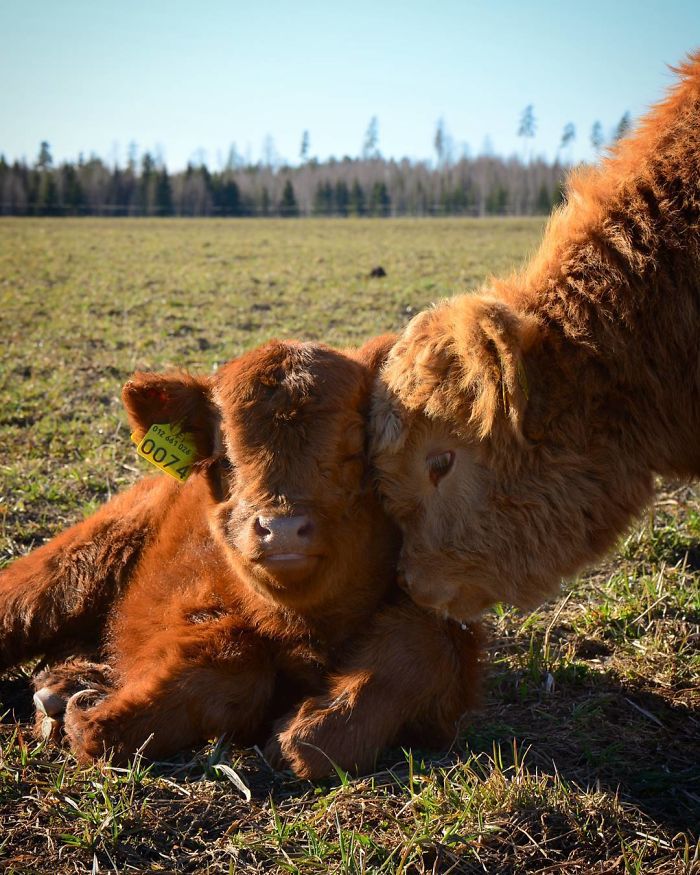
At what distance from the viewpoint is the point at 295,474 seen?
286cm

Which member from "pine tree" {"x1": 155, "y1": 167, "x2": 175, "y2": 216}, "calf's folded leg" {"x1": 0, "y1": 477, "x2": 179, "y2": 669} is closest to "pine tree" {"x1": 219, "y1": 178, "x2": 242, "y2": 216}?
"pine tree" {"x1": 155, "y1": 167, "x2": 175, "y2": 216}

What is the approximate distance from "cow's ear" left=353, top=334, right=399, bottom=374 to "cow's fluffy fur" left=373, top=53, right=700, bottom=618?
229 mm

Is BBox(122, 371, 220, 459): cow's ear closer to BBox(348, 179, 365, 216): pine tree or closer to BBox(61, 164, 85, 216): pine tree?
BBox(61, 164, 85, 216): pine tree

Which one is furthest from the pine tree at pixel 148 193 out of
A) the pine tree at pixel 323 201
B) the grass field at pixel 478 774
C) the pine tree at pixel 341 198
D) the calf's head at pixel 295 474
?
the calf's head at pixel 295 474

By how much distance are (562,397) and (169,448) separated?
5.12 feet

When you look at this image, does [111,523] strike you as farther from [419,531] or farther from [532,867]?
[532,867]

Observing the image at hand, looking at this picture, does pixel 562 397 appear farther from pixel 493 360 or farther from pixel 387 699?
pixel 387 699

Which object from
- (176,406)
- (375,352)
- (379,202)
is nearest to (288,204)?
(379,202)

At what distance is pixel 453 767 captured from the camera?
274 cm

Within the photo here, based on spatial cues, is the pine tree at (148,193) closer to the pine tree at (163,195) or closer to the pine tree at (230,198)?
the pine tree at (163,195)

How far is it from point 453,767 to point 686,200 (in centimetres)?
212

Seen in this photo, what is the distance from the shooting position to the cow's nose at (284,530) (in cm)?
276

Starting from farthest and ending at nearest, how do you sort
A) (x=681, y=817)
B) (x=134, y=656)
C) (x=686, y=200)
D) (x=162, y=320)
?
(x=162, y=320) < (x=134, y=656) < (x=686, y=200) < (x=681, y=817)

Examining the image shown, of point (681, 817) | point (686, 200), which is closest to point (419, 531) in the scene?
point (681, 817)
